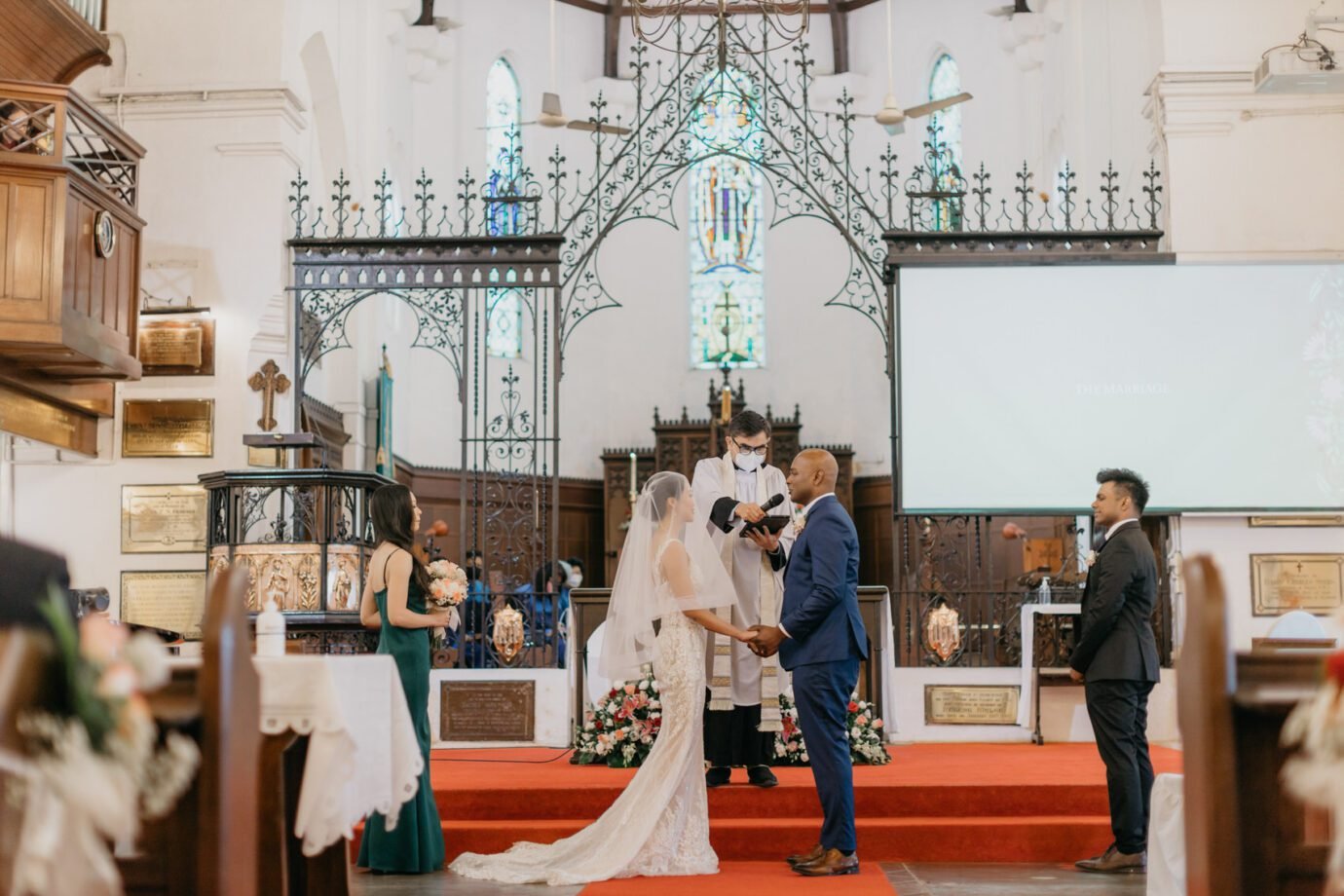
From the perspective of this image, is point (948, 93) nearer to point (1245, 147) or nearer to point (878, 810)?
point (1245, 147)

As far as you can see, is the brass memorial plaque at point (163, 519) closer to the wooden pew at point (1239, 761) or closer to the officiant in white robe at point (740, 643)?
the officiant in white robe at point (740, 643)

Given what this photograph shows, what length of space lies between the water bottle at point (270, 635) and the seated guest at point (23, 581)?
4.92 ft

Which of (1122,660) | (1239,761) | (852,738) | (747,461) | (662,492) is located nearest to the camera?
(1239,761)

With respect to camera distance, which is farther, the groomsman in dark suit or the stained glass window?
the stained glass window

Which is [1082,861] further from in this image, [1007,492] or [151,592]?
[151,592]

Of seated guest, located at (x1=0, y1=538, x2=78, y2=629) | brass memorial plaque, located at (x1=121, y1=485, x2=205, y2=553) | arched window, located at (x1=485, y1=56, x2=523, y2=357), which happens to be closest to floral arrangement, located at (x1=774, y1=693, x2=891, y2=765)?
brass memorial plaque, located at (x1=121, y1=485, x2=205, y2=553)

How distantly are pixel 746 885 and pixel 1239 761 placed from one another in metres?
3.02

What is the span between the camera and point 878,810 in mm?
7191

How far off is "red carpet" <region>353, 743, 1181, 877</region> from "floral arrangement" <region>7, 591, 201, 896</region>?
452 cm

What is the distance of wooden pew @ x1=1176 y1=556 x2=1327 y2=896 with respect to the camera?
10.4 feet

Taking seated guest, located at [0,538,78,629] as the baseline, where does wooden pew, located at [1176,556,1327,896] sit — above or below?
below

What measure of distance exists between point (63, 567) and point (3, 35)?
6.77 meters

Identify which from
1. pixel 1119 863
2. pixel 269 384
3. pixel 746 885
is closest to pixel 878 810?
pixel 1119 863

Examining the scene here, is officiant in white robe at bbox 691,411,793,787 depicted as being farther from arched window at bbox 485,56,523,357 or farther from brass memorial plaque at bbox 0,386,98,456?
arched window at bbox 485,56,523,357
